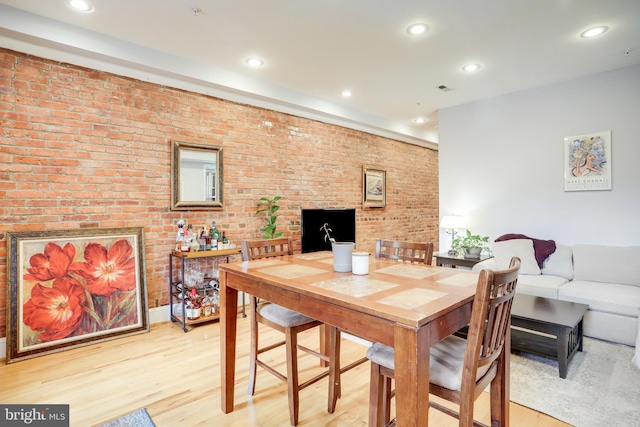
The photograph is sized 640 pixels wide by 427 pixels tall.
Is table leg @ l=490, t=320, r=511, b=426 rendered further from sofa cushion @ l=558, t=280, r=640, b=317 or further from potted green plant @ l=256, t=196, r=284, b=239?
potted green plant @ l=256, t=196, r=284, b=239

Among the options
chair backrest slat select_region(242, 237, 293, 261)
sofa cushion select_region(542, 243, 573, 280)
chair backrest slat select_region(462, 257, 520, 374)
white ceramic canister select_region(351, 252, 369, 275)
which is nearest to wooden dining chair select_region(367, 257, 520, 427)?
chair backrest slat select_region(462, 257, 520, 374)

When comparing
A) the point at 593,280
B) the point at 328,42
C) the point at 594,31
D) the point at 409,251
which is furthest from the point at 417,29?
the point at 593,280

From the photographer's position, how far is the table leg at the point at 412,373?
1018 millimetres

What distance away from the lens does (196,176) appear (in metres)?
3.63

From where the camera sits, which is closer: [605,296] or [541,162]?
[605,296]

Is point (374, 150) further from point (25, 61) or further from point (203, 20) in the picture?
point (25, 61)

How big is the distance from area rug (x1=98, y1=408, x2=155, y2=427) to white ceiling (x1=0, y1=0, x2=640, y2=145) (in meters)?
2.79

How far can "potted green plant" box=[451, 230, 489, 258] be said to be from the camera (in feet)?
14.3

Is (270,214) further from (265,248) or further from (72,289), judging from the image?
(72,289)

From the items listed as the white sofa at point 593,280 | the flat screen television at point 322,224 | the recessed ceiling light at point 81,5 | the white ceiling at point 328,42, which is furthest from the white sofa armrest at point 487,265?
the recessed ceiling light at point 81,5

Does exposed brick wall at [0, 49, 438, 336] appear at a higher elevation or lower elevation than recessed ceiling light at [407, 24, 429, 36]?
lower

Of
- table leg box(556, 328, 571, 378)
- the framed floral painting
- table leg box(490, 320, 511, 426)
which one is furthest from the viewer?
the framed floral painting

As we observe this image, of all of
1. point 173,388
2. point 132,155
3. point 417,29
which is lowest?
point 173,388

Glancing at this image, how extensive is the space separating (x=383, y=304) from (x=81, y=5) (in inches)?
121
